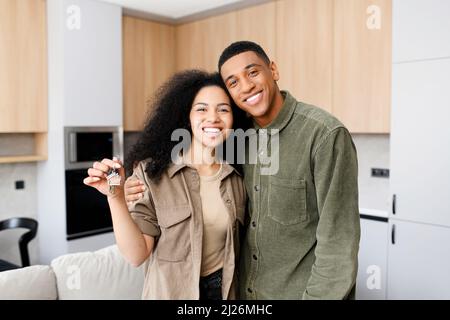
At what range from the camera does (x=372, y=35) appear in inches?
110

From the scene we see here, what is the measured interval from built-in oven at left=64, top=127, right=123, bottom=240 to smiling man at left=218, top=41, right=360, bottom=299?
95.3 inches

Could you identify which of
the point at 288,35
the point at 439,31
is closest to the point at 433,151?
the point at 439,31

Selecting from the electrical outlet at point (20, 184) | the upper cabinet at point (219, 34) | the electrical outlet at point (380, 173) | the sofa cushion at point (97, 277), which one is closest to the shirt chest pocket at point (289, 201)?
the sofa cushion at point (97, 277)

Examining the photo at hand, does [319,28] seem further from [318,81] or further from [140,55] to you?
[140,55]

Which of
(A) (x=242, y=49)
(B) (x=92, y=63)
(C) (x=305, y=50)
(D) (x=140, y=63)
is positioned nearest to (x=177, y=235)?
(A) (x=242, y=49)

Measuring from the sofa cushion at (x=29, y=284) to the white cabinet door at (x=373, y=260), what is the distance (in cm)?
200

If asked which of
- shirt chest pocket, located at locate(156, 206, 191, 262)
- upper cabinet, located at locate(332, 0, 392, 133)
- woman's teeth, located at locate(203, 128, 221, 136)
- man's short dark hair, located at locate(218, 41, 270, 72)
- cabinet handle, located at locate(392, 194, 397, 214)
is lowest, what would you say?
cabinet handle, located at locate(392, 194, 397, 214)

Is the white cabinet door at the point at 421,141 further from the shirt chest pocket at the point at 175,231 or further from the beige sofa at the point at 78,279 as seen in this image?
the shirt chest pocket at the point at 175,231

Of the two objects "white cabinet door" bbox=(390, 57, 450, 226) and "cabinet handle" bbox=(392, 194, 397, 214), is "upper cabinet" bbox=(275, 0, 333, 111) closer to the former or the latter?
"white cabinet door" bbox=(390, 57, 450, 226)

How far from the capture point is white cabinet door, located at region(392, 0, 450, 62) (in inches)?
92.9

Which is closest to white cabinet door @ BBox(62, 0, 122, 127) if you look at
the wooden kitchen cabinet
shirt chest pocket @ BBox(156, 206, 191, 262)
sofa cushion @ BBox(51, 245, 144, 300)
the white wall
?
the white wall

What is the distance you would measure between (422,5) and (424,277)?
1629mm

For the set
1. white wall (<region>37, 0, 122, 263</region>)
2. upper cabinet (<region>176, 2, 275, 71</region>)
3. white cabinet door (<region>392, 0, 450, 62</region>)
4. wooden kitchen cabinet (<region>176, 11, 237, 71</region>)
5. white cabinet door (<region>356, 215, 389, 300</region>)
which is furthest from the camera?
wooden kitchen cabinet (<region>176, 11, 237, 71</region>)

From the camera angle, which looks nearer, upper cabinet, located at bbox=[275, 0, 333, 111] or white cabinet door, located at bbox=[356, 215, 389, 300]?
white cabinet door, located at bbox=[356, 215, 389, 300]
